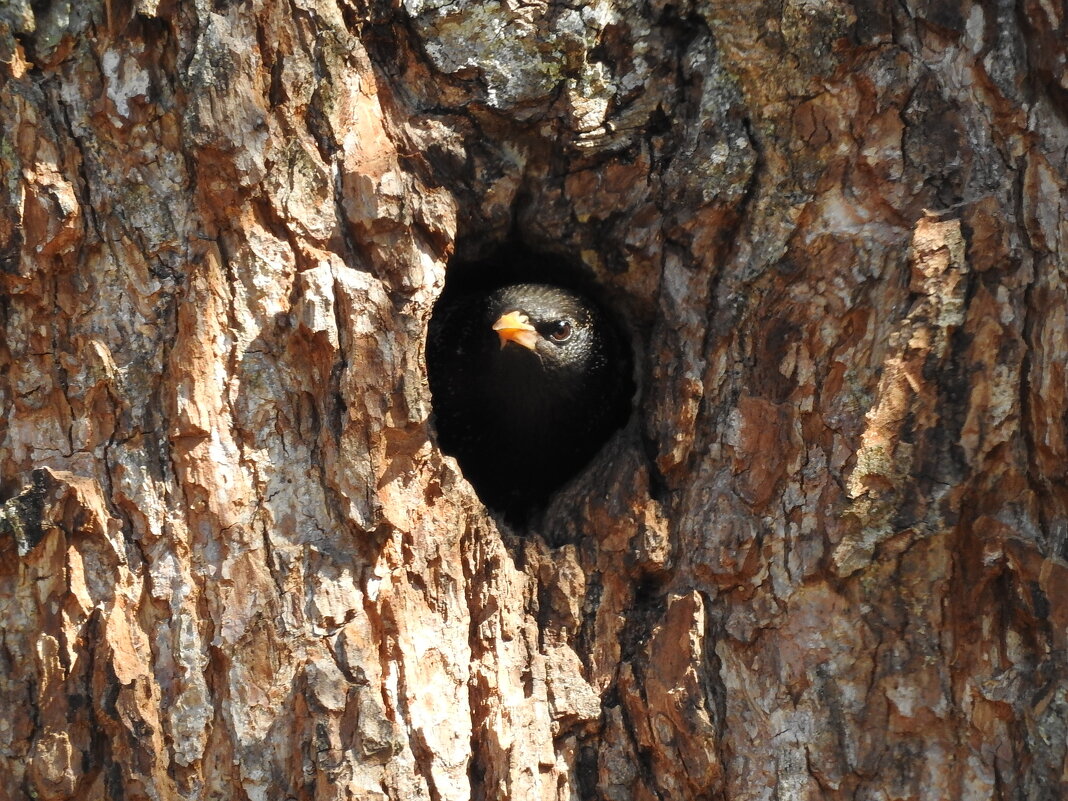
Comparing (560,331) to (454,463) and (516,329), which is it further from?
(454,463)

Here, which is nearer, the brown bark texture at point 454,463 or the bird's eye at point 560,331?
the brown bark texture at point 454,463

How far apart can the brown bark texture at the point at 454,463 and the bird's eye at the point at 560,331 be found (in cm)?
114

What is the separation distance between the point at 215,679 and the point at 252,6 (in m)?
2.13

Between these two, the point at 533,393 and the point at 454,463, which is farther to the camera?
the point at 533,393

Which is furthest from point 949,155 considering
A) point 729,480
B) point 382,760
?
point 382,760

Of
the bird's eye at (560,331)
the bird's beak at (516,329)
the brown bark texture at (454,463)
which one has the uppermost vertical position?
the bird's eye at (560,331)

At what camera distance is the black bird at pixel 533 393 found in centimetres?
473

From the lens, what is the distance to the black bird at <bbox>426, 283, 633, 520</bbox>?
4730mm

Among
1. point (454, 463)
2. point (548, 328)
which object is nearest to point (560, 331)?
point (548, 328)

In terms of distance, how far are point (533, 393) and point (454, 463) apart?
1247 millimetres

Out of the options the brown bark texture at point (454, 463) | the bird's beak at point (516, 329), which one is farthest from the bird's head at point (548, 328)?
the brown bark texture at point (454, 463)

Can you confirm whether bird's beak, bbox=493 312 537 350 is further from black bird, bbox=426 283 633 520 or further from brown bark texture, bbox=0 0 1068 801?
brown bark texture, bbox=0 0 1068 801

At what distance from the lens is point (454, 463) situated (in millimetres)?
3633

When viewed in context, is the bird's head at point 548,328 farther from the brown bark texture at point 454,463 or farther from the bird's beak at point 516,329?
the brown bark texture at point 454,463
